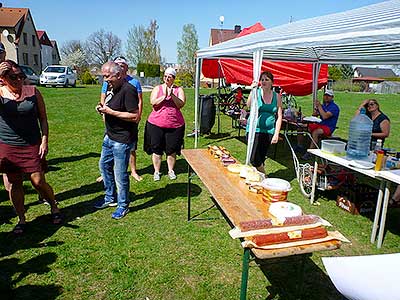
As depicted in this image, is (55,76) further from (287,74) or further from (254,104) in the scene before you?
(254,104)

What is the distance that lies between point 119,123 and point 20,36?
3842 cm

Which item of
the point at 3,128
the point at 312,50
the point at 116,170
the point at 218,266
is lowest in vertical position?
the point at 218,266

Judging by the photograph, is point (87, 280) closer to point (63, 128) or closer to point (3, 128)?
point (3, 128)

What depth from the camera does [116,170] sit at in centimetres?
332

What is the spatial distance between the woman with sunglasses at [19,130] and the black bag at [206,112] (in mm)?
5392

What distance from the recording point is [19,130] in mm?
2852

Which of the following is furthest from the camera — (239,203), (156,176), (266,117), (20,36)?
(20,36)

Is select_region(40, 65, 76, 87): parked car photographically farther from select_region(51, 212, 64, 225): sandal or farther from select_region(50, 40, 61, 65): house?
select_region(50, 40, 61, 65): house

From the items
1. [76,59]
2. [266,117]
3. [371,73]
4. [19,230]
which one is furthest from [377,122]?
[371,73]

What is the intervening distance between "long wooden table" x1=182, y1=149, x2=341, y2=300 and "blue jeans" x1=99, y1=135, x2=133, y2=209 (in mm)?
711

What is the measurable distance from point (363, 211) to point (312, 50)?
12.3 ft

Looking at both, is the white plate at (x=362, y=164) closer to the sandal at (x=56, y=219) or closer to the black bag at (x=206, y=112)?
the sandal at (x=56, y=219)

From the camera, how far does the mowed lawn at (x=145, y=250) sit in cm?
247

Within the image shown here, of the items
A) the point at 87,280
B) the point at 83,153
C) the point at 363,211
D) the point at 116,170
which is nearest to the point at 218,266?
the point at 87,280
